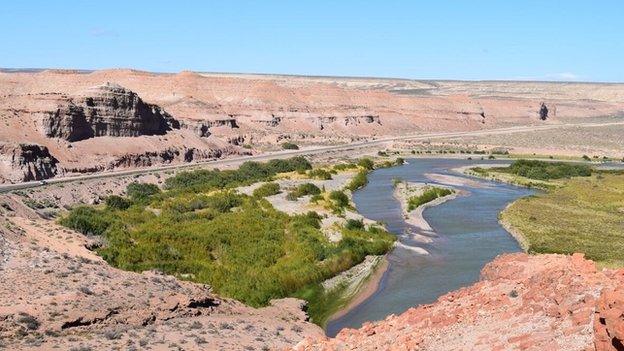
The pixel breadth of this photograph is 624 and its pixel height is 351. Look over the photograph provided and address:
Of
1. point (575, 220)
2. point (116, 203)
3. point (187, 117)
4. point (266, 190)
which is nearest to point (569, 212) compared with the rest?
point (575, 220)

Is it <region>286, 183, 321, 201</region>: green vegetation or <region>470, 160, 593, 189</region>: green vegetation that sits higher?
<region>286, 183, 321, 201</region>: green vegetation

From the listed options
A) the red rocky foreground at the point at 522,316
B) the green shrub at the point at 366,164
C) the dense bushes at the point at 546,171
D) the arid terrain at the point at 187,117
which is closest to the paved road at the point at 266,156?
the arid terrain at the point at 187,117

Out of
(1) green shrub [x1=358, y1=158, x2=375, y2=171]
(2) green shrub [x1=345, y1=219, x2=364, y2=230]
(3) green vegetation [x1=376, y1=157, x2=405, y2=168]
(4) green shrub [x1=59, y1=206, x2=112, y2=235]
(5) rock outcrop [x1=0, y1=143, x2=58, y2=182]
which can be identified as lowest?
(3) green vegetation [x1=376, y1=157, x2=405, y2=168]

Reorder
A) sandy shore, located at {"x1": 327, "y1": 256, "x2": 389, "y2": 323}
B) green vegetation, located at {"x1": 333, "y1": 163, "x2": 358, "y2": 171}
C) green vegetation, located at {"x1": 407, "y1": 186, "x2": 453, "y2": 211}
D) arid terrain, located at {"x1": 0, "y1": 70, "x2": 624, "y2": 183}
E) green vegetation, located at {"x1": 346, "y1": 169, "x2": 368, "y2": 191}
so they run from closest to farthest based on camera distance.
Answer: sandy shore, located at {"x1": 327, "y1": 256, "x2": 389, "y2": 323} → green vegetation, located at {"x1": 407, "y1": 186, "x2": 453, "y2": 211} → green vegetation, located at {"x1": 346, "y1": 169, "x2": 368, "y2": 191} → arid terrain, located at {"x1": 0, "y1": 70, "x2": 624, "y2": 183} → green vegetation, located at {"x1": 333, "y1": 163, "x2": 358, "y2": 171}

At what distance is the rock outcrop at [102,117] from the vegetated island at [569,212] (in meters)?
39.1

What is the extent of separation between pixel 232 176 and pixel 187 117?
127ft

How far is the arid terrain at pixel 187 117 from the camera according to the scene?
64812 mm

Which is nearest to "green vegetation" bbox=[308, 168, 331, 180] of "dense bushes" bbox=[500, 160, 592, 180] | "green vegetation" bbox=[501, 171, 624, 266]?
"green vegetation" bbox=[501, 171, 624, 266]

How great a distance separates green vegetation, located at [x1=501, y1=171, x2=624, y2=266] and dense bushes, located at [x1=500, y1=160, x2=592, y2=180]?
755 centimetres

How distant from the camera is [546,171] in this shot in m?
76.6

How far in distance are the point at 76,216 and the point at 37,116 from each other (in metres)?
30.0

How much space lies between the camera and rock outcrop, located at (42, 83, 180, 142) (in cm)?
6612

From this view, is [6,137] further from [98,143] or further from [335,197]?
[335,197]

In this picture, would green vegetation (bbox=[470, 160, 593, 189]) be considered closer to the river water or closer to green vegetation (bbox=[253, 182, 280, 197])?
the river water
